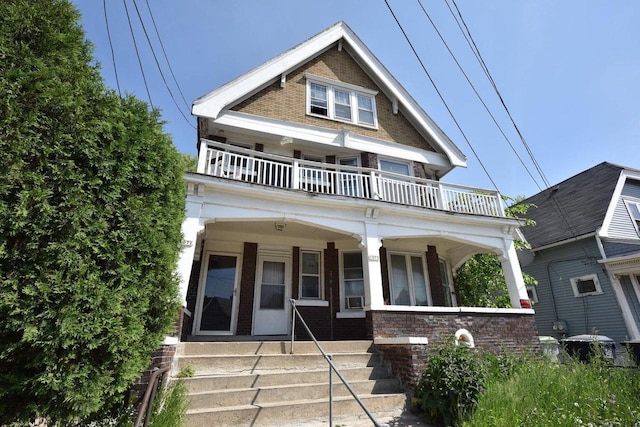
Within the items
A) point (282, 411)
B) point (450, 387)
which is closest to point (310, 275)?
point (282, 411)

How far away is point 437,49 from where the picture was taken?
7012mm

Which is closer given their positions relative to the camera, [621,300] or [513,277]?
[513,277]

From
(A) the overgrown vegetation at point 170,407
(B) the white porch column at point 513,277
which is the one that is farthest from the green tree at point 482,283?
(A) the overgrown vegetation at point 170,407

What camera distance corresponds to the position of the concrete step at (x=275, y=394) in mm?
4281

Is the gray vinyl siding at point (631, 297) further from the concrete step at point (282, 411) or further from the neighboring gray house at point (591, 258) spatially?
the concrete step at point (282, 411)

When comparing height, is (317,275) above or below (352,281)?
above

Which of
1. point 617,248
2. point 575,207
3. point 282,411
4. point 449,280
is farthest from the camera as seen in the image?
point 575,207

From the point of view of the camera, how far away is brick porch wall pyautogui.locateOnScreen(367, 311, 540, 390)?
19.2 feet

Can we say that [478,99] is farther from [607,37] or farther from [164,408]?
[164,408]

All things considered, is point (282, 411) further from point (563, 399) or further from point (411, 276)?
point (411, 276)

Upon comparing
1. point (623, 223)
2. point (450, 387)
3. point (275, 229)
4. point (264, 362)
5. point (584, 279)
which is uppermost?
point (623, 223)

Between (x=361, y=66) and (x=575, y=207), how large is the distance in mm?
11664

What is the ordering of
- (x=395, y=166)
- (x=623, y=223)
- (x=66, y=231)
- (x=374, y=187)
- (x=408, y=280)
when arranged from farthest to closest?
1. (x=623, y=223)
2. (x=395, y=166)
3. (x=408, y=280)
4. (x=374, y=187)
5. (x=66, y=231)

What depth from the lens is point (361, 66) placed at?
11695 millimetres
